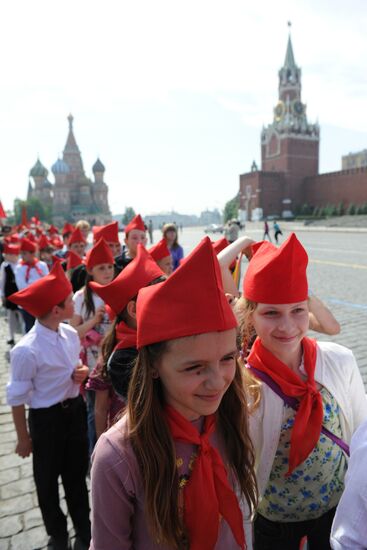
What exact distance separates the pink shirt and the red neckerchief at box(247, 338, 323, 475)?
523 millimetres

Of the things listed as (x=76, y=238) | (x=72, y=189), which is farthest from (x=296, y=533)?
(x=72, y=189)

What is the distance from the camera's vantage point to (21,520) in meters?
2.75

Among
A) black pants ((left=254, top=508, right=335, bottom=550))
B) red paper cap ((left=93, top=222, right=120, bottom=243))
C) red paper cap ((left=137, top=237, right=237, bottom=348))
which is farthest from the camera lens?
red paper cap ((left=93, top=222, right=120, bottom=243))

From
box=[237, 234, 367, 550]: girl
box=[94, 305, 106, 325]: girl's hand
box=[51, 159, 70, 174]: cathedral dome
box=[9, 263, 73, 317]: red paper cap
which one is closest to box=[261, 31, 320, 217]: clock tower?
box=[51, 159, 70, 174]: cathedral dome

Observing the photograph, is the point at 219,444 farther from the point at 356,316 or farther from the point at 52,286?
the point at 356,316

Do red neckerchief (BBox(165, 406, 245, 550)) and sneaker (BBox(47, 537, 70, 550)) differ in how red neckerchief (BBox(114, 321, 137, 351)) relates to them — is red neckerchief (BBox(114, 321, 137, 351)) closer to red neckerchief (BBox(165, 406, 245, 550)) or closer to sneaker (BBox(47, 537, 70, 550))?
red neckerchief (BBox(165, 406, 245, 550))

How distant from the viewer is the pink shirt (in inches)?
47.3

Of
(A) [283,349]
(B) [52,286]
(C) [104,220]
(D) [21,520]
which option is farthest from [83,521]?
(C) [104,220]

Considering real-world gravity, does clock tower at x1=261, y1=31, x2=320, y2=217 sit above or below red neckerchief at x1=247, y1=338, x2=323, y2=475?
above

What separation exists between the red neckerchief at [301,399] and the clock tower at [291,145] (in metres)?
62.6

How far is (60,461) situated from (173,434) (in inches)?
63.9

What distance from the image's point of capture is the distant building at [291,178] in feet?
194

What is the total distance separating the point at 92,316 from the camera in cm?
336

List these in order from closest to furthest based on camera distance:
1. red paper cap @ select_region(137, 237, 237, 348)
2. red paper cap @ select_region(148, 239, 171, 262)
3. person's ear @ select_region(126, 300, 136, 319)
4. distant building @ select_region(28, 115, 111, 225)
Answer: red paper cap @ select_region(137, 237, 237, 348) → person's ear @ select_region(126, 300, 136, 319) → red paper cap @ select_region(148, 239, 171, 262) → distant building @ select_region(28, 115, 111, 225)
